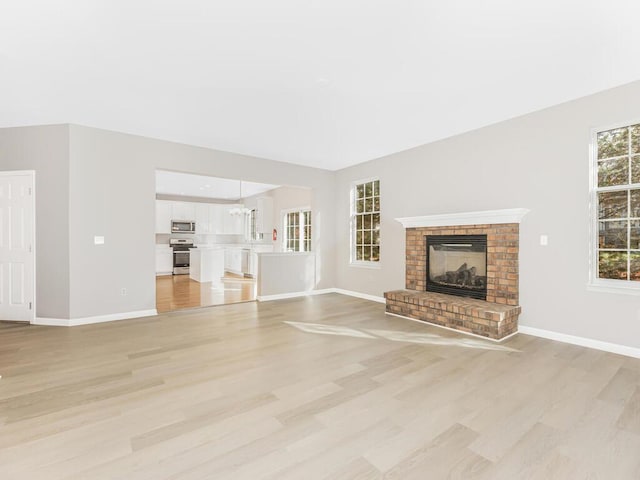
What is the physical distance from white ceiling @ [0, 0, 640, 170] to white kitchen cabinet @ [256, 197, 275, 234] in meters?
3.62

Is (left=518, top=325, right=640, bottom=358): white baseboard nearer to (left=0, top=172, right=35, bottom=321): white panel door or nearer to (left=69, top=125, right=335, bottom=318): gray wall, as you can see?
(left=69, top=125, right=335, bottom=318): gray wall

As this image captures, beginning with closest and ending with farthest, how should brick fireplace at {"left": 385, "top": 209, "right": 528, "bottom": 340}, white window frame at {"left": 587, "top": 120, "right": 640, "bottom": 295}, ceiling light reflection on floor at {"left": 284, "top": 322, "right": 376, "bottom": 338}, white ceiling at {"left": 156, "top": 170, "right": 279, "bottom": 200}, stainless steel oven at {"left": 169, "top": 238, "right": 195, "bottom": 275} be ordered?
white window frame at {"left": 587, "top": 120, "right": 640, "bottom": 295}, brick fireplace at {"left": 385, "top": 209, "right": 528, "bottom": 340}, ceiling light reflection on floor at {"left": 284, "top": 322, "right": 376, "bottom": 338}, white ceiling at {"left": 156, "top": 170, "right": 279, "bottom": 200}, stainless steel oven at {"left": 169, "top": 238, "right": 195, "bottom": 275}

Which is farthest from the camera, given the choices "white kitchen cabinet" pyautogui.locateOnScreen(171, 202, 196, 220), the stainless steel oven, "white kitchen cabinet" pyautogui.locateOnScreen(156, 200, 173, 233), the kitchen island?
"white kitchen cabinet" pyautogui.locateOnScreen(171, 202, 196, 220)

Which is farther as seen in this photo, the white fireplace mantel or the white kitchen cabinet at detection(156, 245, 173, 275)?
the white kitchen cabinet at detection(156, 245, 173, 275)

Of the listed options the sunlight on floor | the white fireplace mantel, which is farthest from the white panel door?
the white fireplace mantel

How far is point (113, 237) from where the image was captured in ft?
15.0

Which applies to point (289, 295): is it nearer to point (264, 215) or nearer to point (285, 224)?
point (285, 224)

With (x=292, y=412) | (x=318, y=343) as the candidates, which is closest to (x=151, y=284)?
(x=318, y=343)

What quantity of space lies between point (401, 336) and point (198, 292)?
15.6ft

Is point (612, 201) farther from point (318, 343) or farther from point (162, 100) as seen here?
point (162, 100)

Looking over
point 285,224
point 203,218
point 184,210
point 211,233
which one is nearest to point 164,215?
point 184,210

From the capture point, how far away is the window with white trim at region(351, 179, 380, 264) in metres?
6.22

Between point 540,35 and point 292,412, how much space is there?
3.49 meters

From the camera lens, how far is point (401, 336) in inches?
149
